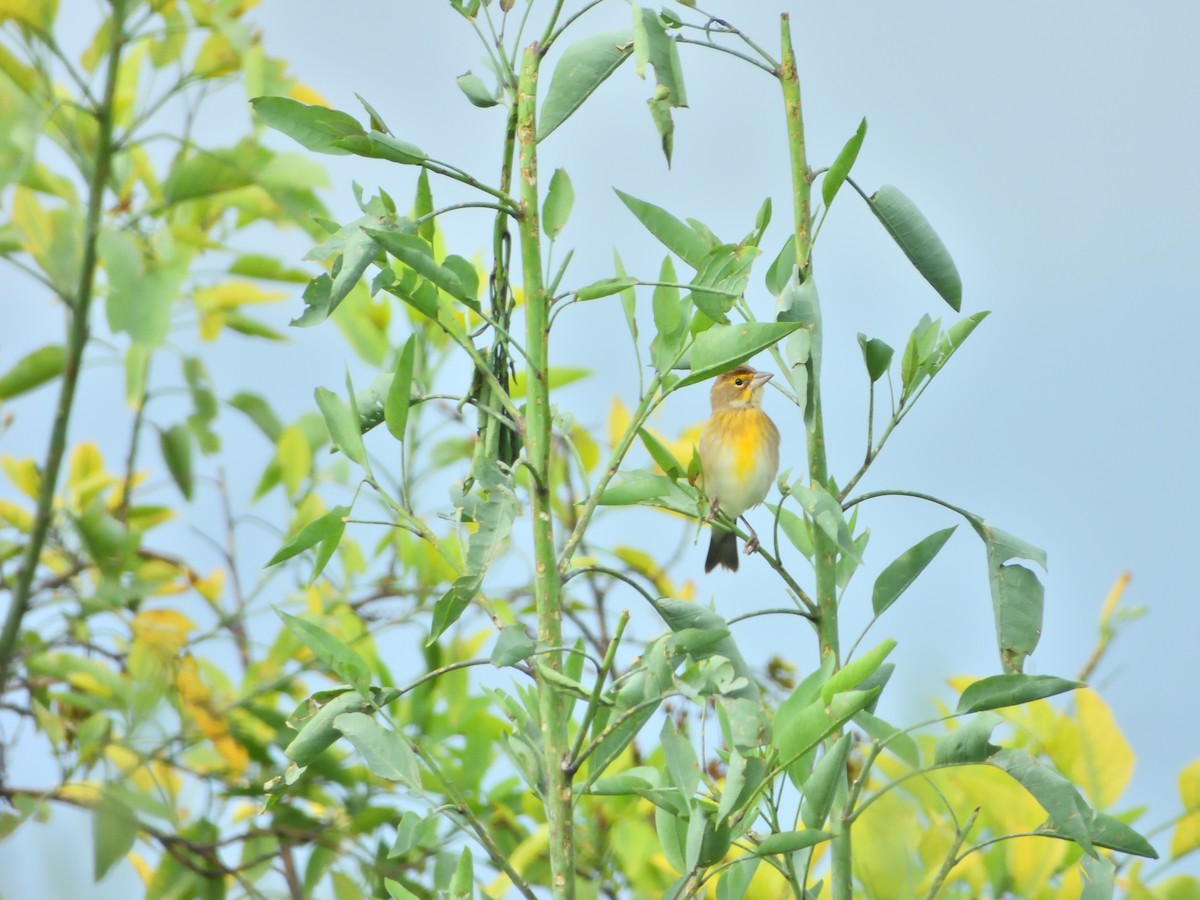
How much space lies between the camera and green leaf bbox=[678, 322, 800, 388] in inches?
56.1

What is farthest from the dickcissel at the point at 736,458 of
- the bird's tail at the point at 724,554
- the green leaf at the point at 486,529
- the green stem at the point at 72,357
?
the green leaf at the point at 486,529

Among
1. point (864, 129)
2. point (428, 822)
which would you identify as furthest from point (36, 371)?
point (864, 129)

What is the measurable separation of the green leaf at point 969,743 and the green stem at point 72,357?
191 centimetres

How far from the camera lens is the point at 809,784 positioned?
1464 millimetres

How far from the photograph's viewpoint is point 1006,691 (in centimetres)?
150

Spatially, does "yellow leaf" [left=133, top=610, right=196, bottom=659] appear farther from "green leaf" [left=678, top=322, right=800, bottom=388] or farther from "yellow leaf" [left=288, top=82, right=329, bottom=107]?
"green leaf" [left=678, top=322, right=800, bottom=388]

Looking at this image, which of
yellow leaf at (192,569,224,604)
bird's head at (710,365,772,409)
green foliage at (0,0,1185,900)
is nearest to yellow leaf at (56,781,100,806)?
green foliage at (0,0,1185,900)

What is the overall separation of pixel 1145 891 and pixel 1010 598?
71 centimetres

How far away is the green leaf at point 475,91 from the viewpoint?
1567mm

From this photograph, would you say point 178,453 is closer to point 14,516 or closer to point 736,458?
point 14,516

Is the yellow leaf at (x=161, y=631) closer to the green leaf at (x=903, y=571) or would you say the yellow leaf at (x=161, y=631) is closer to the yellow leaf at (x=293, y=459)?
the yellow leaf at (x=293, y=459)

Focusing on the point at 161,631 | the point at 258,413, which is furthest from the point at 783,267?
the point at 258,413

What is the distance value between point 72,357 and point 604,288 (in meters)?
1.78

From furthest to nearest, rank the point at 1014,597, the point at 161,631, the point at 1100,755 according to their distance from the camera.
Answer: the point at 161,631
the point at 1100,755
the point at 1014,597
